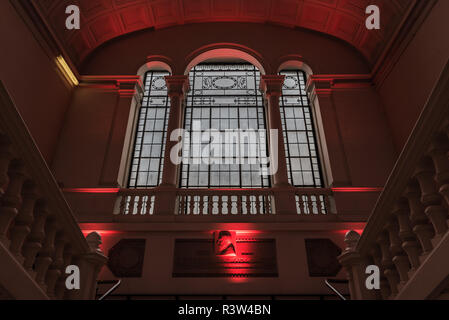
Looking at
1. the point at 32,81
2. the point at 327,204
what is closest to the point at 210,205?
the point at 327,204

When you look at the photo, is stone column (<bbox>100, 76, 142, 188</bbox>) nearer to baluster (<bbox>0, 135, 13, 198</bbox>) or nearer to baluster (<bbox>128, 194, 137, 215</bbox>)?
baluster (<bbox>128, 194, 137, 215</bbox>)

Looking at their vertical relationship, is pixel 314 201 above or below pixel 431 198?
above

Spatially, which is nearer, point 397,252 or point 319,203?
point 397,252

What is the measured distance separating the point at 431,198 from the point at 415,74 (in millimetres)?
6901

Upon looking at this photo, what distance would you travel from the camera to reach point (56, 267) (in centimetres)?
338

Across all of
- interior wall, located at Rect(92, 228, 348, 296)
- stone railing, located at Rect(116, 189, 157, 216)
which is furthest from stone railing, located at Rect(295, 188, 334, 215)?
stone railing, located at Rect(116, 189, 157, 216)

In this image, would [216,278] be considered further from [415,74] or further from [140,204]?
[415,74]

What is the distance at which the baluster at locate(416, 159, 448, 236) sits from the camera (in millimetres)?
2502

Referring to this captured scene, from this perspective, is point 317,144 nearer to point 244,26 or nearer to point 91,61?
point 244,26

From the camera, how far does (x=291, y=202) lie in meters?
8.11

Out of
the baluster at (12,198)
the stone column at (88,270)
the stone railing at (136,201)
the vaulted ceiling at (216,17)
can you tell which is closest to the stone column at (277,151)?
the vaulted ceiling at (216,17)

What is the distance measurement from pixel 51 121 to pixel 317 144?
619 centimetres
